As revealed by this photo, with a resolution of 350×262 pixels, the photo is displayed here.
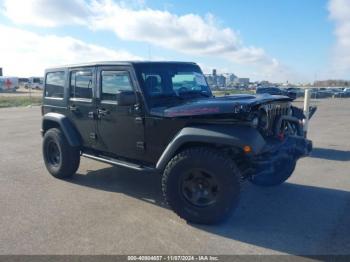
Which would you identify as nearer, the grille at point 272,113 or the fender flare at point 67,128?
the grille at point 272,113

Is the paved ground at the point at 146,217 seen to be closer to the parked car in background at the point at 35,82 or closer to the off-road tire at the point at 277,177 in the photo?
the off-road tire at the point at 277,177

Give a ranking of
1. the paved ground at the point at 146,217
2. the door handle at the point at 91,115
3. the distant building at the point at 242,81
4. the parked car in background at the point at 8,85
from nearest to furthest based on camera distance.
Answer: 1. the paved ground at the point at 146,217
2. the door handle at the point at 91,115
3. the parked car in background at the point at 8,85
4. the distant building at the point at 242,81

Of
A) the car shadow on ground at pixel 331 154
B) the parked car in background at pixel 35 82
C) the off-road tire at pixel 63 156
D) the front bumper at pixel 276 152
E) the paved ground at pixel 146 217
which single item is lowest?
the paved ground at pixel 146 217

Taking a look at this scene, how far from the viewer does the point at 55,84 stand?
6.40 metres

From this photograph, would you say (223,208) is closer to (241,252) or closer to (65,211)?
(241,252)

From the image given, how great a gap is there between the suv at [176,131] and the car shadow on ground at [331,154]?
2.72 meters

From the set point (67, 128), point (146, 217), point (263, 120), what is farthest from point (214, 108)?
point (67, 128)

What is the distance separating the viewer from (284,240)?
3.81 m

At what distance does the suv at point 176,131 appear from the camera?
157 inches

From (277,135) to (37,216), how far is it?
125 inches

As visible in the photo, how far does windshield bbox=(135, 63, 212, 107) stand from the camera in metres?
4.87

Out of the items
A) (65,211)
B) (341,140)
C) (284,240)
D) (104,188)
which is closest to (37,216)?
(65,211)

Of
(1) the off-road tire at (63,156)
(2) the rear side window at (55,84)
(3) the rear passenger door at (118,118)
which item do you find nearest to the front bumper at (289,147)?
(3) the rear passenger door at (118,118)

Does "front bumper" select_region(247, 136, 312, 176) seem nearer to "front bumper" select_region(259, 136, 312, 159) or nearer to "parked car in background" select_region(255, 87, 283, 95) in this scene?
"front bumper" select_region(259, 136, 312, 159)
